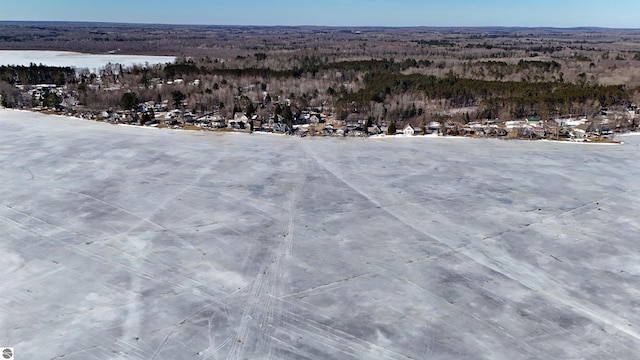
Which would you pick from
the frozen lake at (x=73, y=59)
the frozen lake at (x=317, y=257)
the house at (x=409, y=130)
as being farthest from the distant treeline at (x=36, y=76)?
the house at (x=409, y=130)

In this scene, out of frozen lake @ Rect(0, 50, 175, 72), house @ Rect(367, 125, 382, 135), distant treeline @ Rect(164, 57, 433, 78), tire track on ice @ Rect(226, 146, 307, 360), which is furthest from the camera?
frozen lake @ Rect(0, 50, 175, 72)

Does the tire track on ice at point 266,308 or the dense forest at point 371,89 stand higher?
the dense forest at point 371,89

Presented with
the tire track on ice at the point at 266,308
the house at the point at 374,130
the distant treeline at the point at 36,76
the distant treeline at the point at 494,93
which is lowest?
the tire track on ice at the point at 266,308

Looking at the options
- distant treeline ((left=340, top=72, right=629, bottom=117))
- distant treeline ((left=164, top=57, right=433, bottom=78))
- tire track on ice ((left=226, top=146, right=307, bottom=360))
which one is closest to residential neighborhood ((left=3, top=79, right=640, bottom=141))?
distant treeline ((left=340, top=72, right=629, bottom=117))

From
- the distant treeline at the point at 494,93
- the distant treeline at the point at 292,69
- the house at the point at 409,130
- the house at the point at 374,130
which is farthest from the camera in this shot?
the distant treeline at the point at 292,69

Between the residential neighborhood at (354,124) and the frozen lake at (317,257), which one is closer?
the frozen lake at (317,257)

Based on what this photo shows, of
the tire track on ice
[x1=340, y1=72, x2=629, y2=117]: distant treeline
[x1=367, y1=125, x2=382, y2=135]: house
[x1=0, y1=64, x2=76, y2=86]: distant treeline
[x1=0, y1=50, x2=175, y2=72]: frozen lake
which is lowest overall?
the tire track on ice

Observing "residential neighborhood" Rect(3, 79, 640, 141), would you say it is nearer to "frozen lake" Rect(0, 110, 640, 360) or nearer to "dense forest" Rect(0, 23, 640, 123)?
"dense forest" Rect(0, 23, 640, 123)

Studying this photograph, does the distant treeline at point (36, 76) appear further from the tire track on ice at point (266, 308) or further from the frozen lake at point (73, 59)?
the tire track on ice at point (266, 308)
